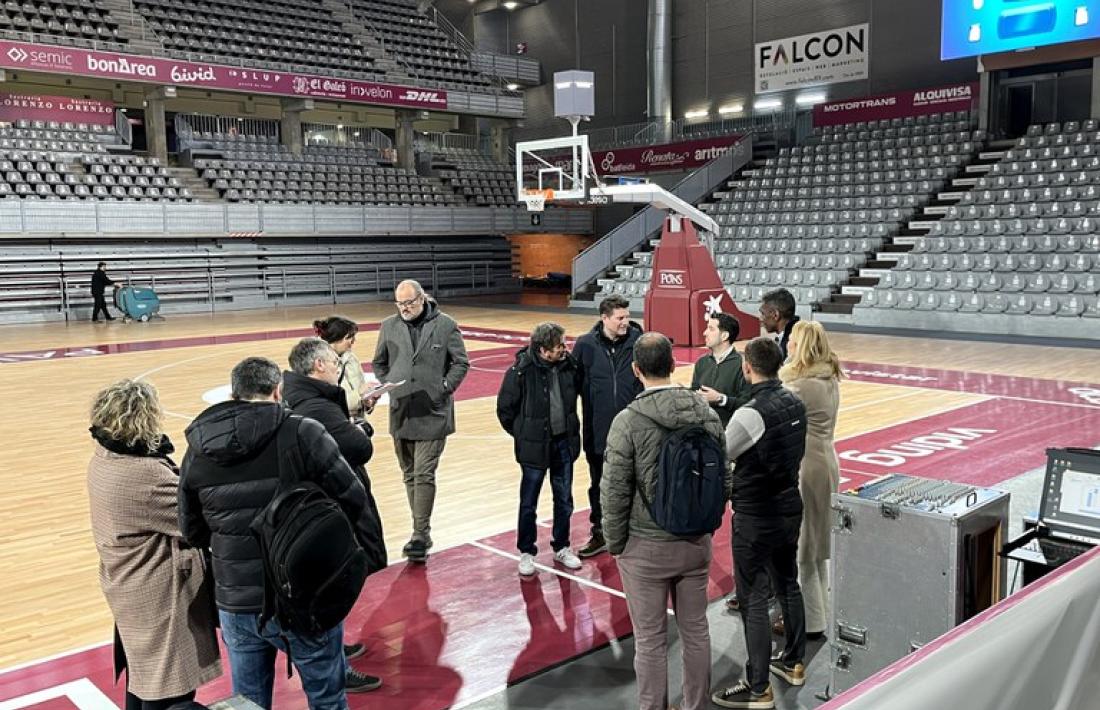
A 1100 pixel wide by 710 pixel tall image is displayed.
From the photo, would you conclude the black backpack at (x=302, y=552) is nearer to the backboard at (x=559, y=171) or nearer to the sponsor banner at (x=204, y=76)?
the backboard at (x=559, y=171)

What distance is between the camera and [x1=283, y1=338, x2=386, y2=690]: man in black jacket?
379 centimetres

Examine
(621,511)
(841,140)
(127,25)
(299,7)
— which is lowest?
(621,511)

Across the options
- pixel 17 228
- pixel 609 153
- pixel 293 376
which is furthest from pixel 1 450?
pixel 609 153

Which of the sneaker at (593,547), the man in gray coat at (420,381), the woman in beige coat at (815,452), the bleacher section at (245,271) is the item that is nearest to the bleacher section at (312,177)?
the bleacher section at (245,271)

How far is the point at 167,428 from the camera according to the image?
9.78 metres

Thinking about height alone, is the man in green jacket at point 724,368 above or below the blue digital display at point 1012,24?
below

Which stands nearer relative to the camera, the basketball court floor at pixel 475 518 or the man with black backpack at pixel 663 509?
the man with black backpack at pixel 663 509

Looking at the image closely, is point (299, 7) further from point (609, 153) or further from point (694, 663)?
point (694, 663)

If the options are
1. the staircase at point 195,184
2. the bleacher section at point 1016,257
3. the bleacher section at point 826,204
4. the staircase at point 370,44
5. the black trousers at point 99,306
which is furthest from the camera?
the staircase at point 370,44

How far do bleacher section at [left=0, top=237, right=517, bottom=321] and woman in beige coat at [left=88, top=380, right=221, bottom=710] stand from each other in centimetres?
2225

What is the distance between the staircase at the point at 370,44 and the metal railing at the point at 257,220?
5118 mm

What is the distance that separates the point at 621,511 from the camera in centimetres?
354

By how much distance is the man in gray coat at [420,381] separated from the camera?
5758 millimetres

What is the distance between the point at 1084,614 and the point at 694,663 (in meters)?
1.57
